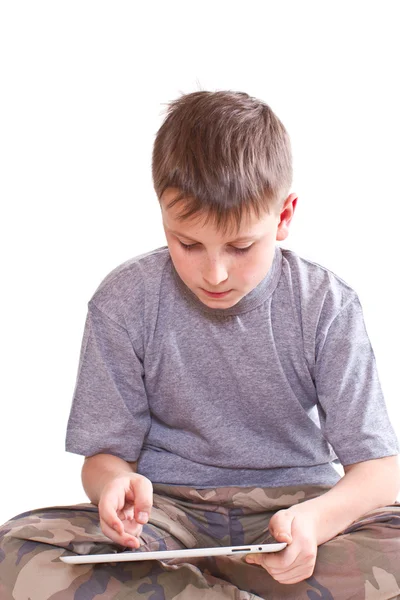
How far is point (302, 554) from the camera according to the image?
1231 millimetres

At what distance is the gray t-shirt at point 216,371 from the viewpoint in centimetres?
144

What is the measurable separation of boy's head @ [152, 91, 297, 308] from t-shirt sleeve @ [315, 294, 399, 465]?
0.47 ft

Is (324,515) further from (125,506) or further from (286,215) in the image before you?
(286,215)

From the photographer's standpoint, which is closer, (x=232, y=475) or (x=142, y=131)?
(x=232, y=475)

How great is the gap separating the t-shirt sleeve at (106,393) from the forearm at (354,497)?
0.96ft

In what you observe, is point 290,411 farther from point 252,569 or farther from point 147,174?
point 147,174

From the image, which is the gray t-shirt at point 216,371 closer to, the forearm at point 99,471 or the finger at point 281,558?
the forearm at point 99,471

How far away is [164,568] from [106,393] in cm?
26

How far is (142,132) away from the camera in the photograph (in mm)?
2340

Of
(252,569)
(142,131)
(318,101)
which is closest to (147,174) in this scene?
(142,131)

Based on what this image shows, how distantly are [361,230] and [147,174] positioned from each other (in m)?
0.49

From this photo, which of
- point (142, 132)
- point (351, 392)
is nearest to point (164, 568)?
point (351, 392)

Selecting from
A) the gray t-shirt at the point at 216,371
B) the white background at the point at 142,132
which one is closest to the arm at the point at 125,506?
the gray t-shirt at the point at 216,371

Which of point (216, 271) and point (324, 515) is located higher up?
point (216, 271)
